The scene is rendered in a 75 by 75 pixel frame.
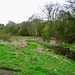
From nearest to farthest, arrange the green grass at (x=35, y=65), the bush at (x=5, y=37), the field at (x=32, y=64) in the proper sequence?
the field at (x=32, y=64), the green grass at (x=35, y=65), the bush at (x=5, y=37)

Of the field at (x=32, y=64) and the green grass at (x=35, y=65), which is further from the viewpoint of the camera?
the green grass at (x=35, y=65)

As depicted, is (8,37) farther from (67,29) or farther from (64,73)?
(64,73)

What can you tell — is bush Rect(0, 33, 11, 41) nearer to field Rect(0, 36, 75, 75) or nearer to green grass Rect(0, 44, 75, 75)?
field Rect(0, 36, 75, 75)

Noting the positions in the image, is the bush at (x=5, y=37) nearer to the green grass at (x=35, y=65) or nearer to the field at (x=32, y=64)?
the field at (x=32, y=64)

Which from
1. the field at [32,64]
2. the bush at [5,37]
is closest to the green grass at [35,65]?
the field at [32,64]

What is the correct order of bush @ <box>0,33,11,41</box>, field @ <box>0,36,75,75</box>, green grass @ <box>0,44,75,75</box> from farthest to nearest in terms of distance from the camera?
bush @ <box>0,33,11,41</box> → green grass @ <box>0,44,75,75</box> → field @ <box>0,36,75,75</box>

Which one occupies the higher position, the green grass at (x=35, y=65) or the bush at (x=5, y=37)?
the bush at (x=5, y=37)

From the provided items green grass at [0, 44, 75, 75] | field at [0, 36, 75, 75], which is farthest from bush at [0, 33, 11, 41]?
green grass at [0, 44, 75, 75]

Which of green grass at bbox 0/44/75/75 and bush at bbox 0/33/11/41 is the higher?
bush at bbox 0/33/11/41

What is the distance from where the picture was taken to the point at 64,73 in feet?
23.9

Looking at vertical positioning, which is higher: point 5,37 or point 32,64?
point 5,37

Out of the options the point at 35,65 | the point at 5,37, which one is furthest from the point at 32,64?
the point at 5,37

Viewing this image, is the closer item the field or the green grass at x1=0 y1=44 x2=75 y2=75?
the field

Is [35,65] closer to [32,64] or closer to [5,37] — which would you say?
[32,64]
